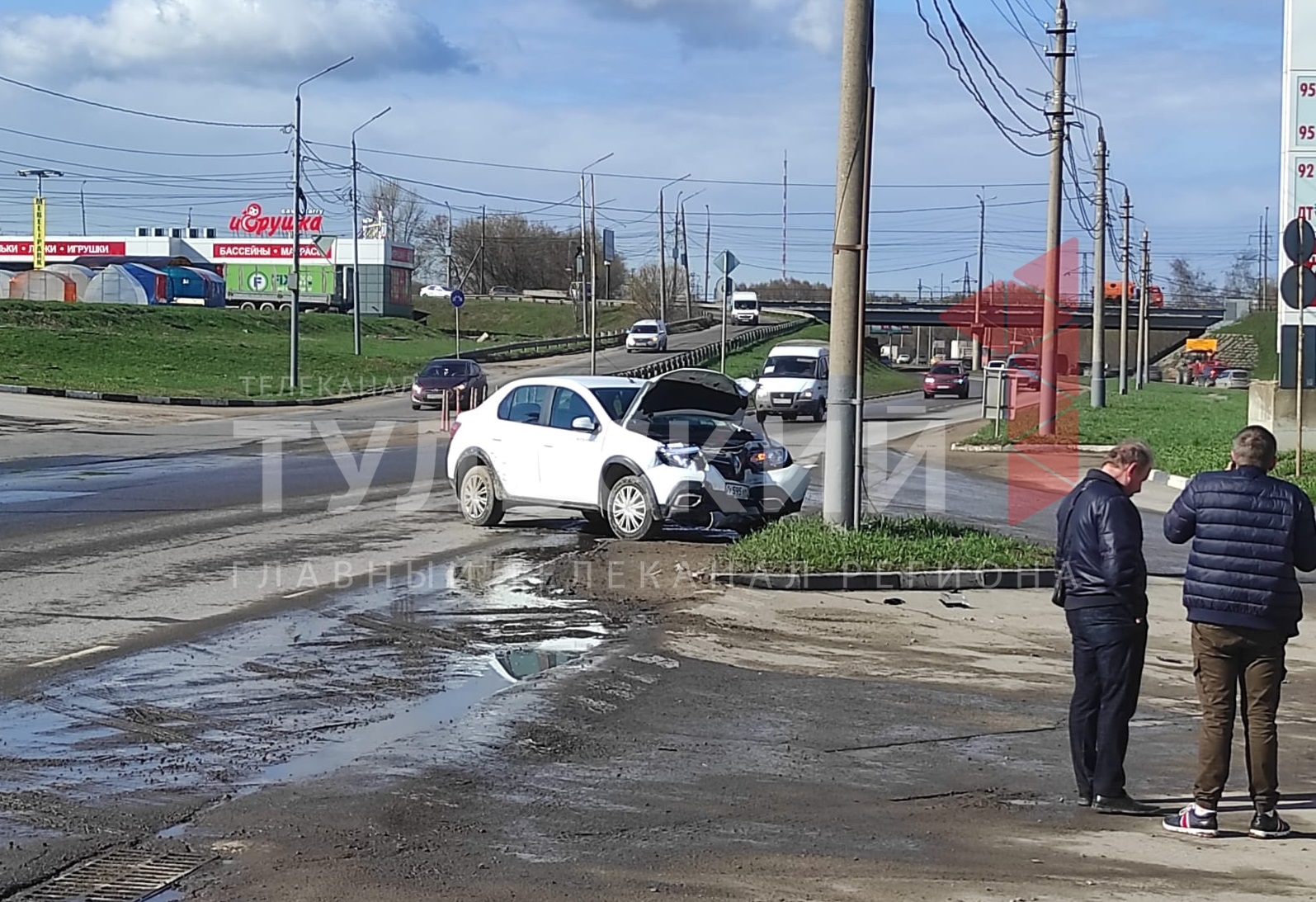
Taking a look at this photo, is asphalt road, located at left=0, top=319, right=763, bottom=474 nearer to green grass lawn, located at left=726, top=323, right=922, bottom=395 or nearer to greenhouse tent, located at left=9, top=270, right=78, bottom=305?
green grass lawn, located at left=726, top=323, right=922, bottom=395

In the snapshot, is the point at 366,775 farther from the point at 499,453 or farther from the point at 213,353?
the point at 213,353

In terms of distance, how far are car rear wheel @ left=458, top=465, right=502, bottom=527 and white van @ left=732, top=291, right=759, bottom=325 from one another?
271 ft

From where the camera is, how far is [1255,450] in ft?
21.8

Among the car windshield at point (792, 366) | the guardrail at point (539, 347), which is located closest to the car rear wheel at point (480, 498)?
the car windshield at point (792, 366)

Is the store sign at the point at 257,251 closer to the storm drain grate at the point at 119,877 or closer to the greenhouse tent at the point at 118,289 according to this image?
the greenhouse tent at the point at 118,289

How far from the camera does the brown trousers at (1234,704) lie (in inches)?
255

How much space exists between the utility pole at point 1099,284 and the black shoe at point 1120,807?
4018 cm

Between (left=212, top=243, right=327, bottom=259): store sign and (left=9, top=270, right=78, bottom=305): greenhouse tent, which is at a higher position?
(left=212, top=243, right=327, bottom=259): store sign

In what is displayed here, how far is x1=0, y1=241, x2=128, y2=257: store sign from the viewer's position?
Result: 113 metres

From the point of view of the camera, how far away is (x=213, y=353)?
56969 mm

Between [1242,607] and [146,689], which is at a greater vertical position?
[1242,607]

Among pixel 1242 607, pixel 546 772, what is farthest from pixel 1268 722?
pixel 546 772

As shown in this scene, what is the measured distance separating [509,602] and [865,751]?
4.93 meters

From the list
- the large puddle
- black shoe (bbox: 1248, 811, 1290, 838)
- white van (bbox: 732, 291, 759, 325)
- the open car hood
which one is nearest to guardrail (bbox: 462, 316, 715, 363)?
white van (bbox: 732, 291, 759, 325)
